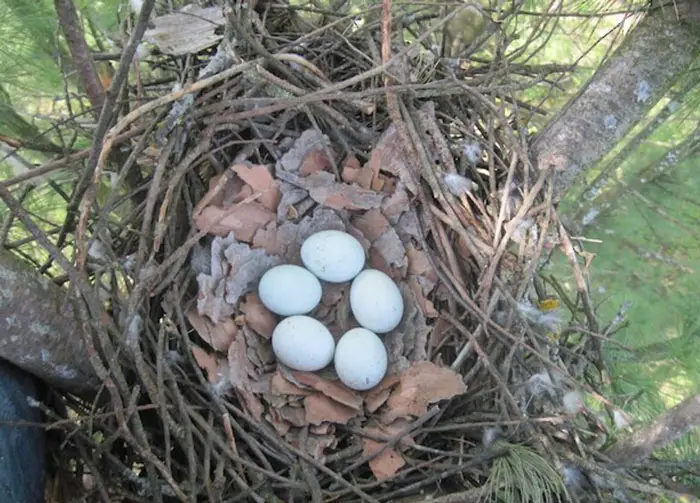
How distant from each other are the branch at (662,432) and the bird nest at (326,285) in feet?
0.30

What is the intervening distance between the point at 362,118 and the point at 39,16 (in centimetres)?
68

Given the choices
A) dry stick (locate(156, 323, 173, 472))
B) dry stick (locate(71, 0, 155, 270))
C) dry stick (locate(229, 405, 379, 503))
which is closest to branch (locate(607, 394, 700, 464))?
dry stick (locate(229, 405, 379, 503))

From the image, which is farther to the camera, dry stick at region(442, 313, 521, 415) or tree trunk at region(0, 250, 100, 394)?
dry stick at region(442, 313, 521, 415)

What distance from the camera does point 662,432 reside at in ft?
3.02

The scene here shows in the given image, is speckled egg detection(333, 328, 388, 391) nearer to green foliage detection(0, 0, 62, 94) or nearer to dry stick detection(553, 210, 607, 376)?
dry stick detection(553, 210, 607, 376)

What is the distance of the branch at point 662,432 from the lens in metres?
0.88

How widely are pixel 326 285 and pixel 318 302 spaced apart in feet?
0.16

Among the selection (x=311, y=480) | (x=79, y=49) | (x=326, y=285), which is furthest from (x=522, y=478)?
(x=79, y=49)

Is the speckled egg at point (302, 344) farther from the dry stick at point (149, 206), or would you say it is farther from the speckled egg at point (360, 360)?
the dry stick at point (149, 206)

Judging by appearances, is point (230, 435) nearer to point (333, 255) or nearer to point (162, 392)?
point (162, 392)

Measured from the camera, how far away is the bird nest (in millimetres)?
1147

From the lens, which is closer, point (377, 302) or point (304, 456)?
point (304, 456)

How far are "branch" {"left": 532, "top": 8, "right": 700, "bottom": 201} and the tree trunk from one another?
2.79 feet

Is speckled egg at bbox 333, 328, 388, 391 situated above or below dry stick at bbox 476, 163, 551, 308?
below
